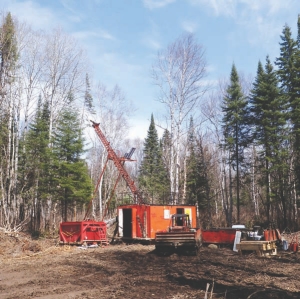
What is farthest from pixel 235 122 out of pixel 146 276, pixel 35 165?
pixel 146 276

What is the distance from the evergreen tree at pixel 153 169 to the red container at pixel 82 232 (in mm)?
21559

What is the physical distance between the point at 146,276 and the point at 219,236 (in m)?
9.27

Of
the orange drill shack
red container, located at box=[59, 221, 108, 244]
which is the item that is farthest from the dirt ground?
the orange drill shack

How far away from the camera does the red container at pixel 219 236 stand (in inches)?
741

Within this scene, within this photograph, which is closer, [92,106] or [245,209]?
[92,106]

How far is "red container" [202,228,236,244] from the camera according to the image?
18812 mm

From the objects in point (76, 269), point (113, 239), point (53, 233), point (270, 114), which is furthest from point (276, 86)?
point (76, 269)

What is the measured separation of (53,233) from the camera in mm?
26500

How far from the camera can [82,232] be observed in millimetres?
20219

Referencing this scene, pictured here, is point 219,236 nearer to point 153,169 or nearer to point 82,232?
point 82,232

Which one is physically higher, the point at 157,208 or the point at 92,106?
the point at 92,106

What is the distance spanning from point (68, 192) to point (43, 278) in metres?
15.8

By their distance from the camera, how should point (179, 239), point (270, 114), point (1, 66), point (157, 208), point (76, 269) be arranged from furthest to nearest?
point (270, 114)
point (1, 66)
point (157, 208)
point (179, 239)
point (76, 269)

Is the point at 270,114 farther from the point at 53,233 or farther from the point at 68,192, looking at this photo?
the point at 53,233
